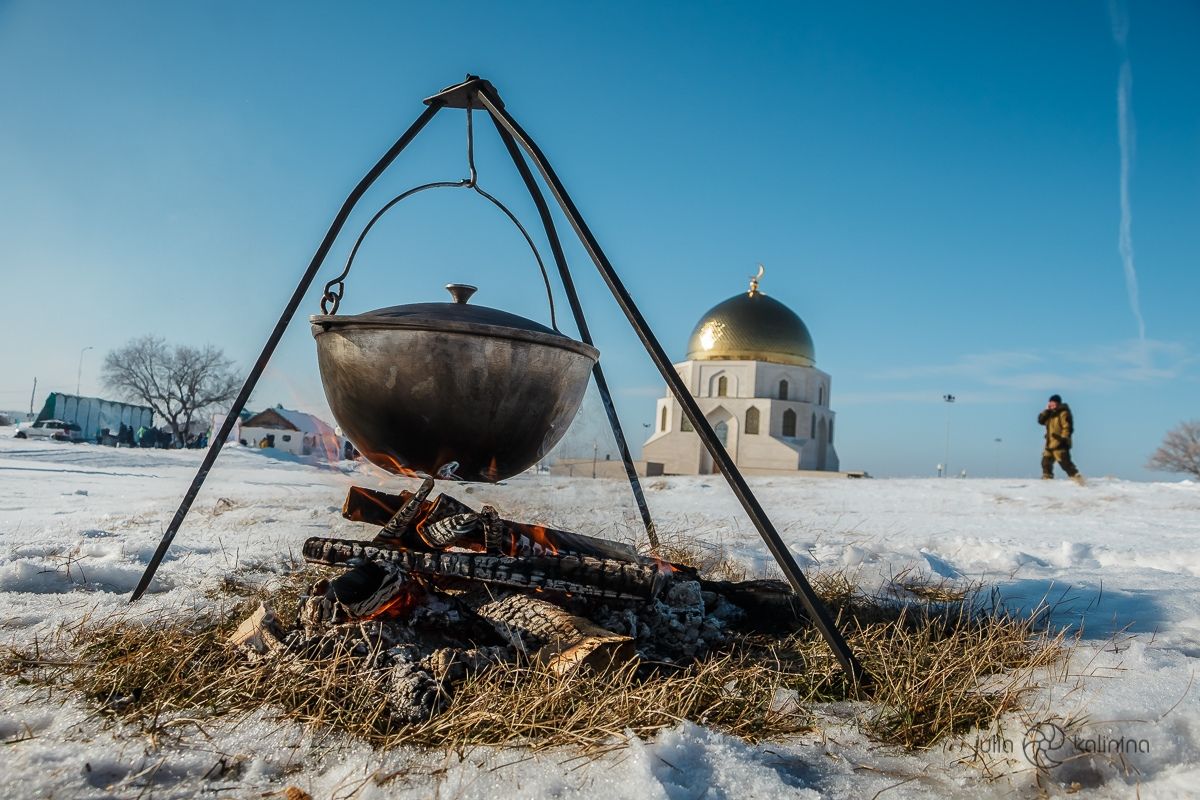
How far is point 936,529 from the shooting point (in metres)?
7.07

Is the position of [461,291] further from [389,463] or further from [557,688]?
[557,688]

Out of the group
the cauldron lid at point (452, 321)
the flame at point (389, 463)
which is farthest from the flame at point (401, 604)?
the cauldron lid at point (452, 321)

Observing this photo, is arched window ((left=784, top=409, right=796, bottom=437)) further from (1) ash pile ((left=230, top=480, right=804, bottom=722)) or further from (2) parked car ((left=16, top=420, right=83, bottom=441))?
(1) ash pile ((left=230, top=480, right=804, bottom=722))

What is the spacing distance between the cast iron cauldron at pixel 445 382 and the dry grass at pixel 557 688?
891mm

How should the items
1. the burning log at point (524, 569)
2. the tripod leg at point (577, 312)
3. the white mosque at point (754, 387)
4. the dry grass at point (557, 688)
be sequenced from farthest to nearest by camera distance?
1. the white mosque at point (754, 387)
2. the tripod leg at point (577, 312)
3. the burning log at point (524, 569)
4. the dry grass at point (557, 688)

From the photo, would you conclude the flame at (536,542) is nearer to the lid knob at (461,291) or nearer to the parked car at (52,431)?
the lid knob at (461,291)

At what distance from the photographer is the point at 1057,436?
13242 mm

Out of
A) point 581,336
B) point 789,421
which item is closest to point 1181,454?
point 789,421

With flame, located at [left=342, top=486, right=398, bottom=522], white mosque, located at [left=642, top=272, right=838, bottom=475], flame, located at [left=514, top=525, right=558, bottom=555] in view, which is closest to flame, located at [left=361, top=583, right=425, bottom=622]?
flame, located at [left=514, top=525, right=558, bottom=555]

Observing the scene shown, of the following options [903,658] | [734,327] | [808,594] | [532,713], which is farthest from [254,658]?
[734,327]

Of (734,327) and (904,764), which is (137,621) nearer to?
(904,764)

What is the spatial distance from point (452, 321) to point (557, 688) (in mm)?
1354

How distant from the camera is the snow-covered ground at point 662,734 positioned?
1.61 metres

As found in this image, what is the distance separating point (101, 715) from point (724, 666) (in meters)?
1.71
